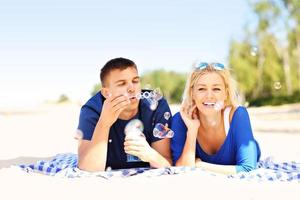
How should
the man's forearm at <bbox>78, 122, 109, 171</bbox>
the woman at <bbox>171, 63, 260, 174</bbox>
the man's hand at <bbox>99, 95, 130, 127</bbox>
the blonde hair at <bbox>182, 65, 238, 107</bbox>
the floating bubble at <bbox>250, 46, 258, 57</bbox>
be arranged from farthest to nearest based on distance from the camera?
the floating bubble at <bbox>250, 46, 258, 57</bbox>
the blonde hair at <bbox>182, 65, 238, 107</bbox>
the woman at <bbox>171, 63, 260, 174</bbox>
the man's forearm at <bbox>78, 122, 109, 171</bbox>
the man's hand at <bbox>99, 95, 130, 127</bbox>

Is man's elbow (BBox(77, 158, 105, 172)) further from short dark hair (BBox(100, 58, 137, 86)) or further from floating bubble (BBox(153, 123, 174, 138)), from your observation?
short dark hair (BBox(100, 58, 137, 86))

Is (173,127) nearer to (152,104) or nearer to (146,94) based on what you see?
(152,104)

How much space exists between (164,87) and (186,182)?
184ft

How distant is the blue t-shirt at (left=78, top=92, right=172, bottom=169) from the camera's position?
3.71m

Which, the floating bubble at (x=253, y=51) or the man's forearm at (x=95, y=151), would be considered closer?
the man's forearm at (x=95, y=151)

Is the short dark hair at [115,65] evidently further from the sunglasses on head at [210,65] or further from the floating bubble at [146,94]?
the sunglasses on head at [210,65]

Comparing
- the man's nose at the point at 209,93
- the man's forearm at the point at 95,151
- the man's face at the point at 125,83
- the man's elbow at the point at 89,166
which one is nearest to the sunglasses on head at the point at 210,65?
the man's nose at the point at 209,93

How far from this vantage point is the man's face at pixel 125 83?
11.4 ft

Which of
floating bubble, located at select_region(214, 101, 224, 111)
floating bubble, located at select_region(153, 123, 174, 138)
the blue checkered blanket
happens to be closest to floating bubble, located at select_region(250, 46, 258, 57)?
the blue checkered blanket

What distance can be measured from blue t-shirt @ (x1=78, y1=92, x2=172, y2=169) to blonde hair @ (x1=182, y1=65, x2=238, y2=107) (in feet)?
0.65

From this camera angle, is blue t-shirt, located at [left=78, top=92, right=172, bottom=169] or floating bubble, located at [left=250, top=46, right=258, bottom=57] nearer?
blue t-shirt, located at [left=78, top=92, right=172, bottom=169]

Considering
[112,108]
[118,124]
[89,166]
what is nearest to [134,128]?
[118,124]

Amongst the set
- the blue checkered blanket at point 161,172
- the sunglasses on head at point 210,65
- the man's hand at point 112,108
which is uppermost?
the sunglasses on head at point 210,65

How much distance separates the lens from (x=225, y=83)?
3695 millimetres
